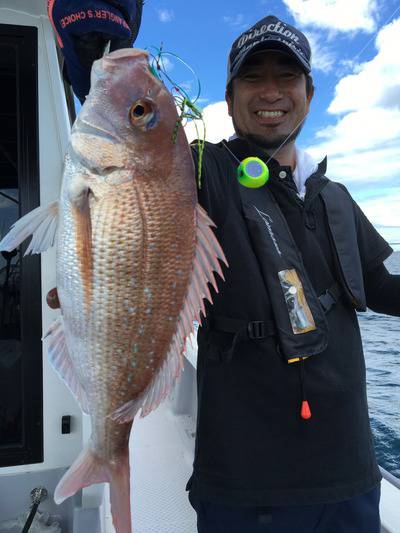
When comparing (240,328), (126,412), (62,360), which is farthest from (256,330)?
(62,360)

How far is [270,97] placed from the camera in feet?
6.40

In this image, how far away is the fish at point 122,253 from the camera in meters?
1.20

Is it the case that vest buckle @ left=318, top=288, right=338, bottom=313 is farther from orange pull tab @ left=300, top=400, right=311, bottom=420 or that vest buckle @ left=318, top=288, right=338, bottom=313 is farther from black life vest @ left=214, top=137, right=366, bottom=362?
orange pull tab @ left=300, top=400, right=311, bottom=420

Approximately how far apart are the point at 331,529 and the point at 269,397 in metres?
0.59

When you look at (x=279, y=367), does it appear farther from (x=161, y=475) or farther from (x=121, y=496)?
(x=161, y=475)

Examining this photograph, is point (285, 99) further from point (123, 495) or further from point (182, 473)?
point (182, 473)

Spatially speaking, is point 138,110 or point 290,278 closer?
point 138,110

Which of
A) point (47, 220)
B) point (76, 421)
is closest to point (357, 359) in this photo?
point (47, 220)

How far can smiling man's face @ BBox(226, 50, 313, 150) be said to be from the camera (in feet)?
6.45

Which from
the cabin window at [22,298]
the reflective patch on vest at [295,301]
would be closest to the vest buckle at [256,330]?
the reflective patch on vest at [295,301]

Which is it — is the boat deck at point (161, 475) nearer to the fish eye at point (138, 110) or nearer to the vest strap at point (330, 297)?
the vest strap at point (330, 297)

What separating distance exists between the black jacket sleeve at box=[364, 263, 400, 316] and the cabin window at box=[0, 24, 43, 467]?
1.85m

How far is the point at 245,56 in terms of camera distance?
189 centimetres

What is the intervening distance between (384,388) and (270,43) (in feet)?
21.6
